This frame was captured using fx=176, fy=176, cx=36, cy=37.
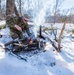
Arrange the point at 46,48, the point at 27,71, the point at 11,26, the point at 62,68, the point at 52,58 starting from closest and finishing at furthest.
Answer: the point at 27,71 < the point at 62,68 < the point at 52,58 < the point at 46,48 < the point at 11,26

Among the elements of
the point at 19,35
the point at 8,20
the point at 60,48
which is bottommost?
the point at 60,48

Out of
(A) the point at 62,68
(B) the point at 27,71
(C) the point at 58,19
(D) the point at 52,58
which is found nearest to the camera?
(B) the point at 27,71

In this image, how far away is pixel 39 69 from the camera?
546cm

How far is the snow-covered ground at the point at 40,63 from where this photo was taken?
5.27 meters

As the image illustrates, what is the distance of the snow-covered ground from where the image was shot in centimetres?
527

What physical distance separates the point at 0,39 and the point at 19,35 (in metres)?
0.74

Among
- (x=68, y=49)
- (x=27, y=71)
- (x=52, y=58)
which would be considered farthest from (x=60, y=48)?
(x=27, y=71)

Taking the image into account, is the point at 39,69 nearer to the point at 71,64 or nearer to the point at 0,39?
the point at 71,64

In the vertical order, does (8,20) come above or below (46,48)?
above

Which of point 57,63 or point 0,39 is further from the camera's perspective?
point 0,39

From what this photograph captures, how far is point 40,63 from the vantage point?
578 centimetres

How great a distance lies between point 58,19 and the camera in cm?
1983

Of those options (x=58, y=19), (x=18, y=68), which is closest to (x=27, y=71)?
(x=18, y=68)

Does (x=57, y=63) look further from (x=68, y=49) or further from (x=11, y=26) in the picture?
(x=11, y=26)
